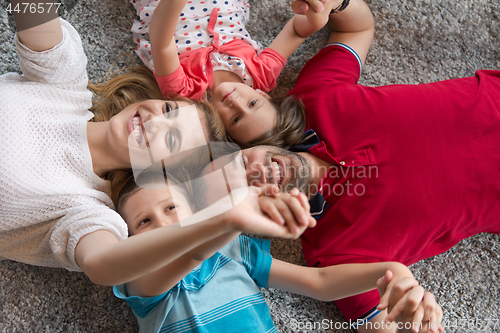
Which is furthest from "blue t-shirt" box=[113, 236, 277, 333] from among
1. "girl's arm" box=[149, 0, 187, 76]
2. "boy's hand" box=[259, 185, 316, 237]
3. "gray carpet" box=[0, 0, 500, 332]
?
"girl's arm" box=[149, 0, 187, 76]

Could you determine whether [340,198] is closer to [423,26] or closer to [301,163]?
[301,163]

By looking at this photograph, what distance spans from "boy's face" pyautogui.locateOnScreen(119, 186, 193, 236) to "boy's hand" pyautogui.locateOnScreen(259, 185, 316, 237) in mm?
294

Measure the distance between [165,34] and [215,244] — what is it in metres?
0.52

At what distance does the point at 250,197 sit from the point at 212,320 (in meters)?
0.37

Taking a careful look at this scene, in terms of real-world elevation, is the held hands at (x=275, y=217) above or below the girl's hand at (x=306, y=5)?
below

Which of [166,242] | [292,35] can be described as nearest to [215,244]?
[166,242]

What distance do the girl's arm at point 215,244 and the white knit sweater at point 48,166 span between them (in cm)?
12

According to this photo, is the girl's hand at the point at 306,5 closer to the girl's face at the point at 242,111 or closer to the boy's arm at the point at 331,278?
the girl's face at the point at 242,111

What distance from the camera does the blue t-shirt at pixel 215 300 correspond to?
2.39 ft

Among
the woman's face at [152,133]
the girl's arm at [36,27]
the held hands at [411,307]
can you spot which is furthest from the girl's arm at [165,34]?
the held hands at [411,307]

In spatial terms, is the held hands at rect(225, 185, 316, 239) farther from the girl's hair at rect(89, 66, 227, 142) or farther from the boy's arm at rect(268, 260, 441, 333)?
the girl's hair at rect(89, 66, 227, 142)

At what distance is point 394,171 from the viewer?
2.73ft

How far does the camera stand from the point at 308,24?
3.24ft

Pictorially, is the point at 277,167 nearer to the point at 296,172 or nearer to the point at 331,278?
the point at 296,172
